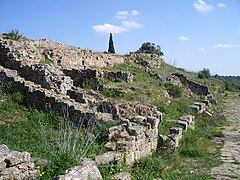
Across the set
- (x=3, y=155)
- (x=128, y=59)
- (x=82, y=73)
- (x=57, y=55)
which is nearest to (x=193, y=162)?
(x=3, y=155)

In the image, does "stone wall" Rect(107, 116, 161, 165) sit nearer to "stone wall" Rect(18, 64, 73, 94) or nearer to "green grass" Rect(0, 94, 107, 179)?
"green grass" Rect(0, 94, 107, 179)

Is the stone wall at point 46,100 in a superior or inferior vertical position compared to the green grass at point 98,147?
superior

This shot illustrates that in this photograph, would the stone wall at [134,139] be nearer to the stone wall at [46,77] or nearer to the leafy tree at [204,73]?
the stone wall at [46,77]

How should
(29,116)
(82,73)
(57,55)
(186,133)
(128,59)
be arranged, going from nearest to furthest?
1. (29,116)
2. (186,133)
3. (82,73)
4. (57,55)
5. (128,59)

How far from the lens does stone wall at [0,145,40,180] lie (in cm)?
525

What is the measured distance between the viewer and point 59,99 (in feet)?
34.9

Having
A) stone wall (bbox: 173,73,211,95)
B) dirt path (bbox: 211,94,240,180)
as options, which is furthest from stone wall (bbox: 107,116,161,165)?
stone wall (bbox: 173,73,211,95)

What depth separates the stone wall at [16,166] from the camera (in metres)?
5.25

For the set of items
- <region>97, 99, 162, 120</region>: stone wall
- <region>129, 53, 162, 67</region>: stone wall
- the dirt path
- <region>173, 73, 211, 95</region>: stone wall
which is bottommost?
the dirt path

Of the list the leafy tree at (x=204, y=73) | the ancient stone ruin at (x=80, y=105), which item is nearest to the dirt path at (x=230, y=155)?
the ancient stone ruin at (x=80, y=105)

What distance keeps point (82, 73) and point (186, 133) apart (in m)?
7.05

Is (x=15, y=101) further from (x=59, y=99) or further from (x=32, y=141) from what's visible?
(x=32, y=141)

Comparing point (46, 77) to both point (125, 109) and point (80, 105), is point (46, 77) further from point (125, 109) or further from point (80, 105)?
point (125, 109)

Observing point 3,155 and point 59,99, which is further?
point 59,99
